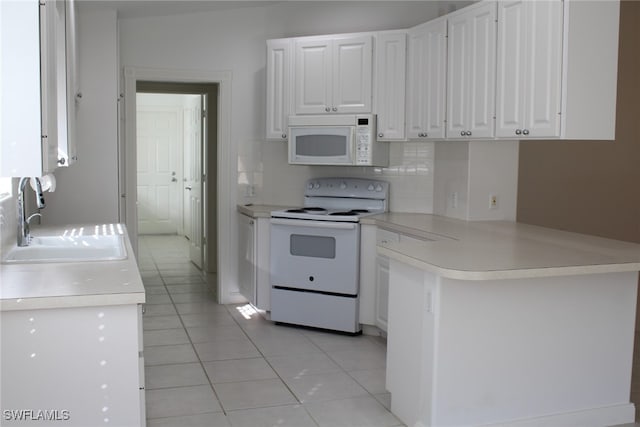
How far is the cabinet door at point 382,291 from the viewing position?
15.2 feet

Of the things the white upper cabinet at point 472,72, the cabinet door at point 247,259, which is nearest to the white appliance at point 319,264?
the cabinet door at point 247,259

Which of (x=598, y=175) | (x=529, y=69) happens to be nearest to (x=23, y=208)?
(x=529, y=69)

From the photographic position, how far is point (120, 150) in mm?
5316

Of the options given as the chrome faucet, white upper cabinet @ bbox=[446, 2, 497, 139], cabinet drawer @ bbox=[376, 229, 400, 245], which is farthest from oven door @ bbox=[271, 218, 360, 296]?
the chrome faucet

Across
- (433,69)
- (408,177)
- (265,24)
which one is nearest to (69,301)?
(433,69)

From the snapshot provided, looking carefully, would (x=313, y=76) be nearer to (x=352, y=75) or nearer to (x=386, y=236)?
(x=352, y=75)

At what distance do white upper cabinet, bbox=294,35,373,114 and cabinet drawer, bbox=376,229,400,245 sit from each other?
956 mm

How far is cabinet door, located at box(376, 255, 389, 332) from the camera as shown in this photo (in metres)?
4.63

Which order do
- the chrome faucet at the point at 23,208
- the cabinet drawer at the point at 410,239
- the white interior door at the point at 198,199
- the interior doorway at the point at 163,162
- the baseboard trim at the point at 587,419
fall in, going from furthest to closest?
the interior doorway at the point at 163,162
the white interior door at the point at 198,199
the cabinet drawer at the point at 410,239
the chrome faucet at the point at 23,208
the baseboard trim at the point at 587,419

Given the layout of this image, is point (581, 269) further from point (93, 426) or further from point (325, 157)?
point (325, 157)

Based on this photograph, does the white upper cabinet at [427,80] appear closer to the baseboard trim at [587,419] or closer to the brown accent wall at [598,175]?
the brown accent wall at [598,175]

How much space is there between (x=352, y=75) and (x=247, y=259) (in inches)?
67.4

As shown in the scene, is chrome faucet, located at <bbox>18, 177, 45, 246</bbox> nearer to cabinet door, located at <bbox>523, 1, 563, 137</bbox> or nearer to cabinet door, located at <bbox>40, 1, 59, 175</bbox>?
cabinet door, located at <bbox>40, 1, 59, 175</bbox>

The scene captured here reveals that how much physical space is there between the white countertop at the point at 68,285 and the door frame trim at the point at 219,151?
268 centimetres
